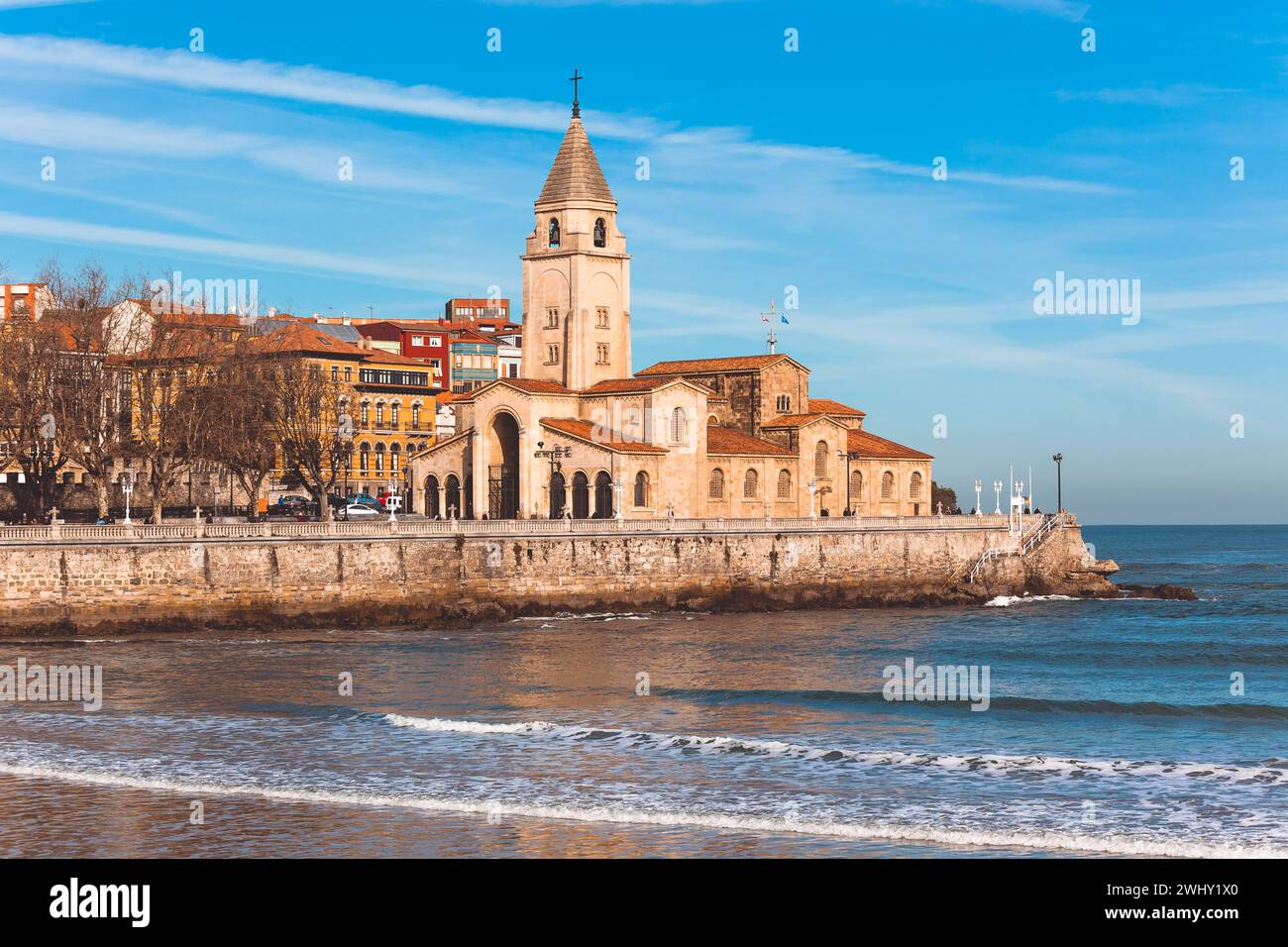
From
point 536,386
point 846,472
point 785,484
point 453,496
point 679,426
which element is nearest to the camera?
point 679,426

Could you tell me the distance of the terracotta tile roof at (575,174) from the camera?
86.2 meters

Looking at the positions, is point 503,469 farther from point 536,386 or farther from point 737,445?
point 737,445

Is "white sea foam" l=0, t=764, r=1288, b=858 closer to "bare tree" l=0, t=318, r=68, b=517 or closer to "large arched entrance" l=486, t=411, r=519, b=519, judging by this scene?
"bare tree" l=0, t=318, r=68, b=517

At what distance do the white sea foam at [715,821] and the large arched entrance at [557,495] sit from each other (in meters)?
52.0

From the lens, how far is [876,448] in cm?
9656

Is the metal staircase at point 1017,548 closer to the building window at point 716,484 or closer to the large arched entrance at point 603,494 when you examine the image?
the building window at point 716,484

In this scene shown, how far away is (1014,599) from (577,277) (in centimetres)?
2811

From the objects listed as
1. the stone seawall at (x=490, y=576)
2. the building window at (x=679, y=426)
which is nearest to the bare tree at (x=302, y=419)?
the stone seawall at (x=490, y=576)

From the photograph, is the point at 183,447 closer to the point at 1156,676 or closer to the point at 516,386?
the point at 516,386

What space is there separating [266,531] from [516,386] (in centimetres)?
2472

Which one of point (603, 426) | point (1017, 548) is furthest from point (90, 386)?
point (1017, 548)

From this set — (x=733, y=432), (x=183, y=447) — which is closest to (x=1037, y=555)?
(x=733, y=432)
